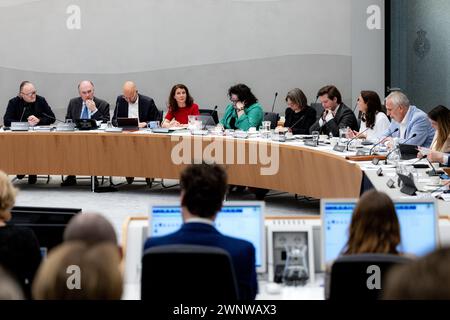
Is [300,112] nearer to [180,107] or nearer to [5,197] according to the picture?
[180,107]

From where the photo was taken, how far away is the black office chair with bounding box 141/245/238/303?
2793mm

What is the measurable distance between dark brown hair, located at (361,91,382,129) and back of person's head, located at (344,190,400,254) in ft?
16.7

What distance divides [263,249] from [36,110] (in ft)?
21.5

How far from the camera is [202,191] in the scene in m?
3.17

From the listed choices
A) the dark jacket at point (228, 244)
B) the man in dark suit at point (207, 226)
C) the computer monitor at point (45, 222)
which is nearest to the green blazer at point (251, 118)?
the computer monitor at point (45, 222)

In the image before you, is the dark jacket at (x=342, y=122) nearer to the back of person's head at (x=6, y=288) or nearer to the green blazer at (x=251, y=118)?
the green blazer at (x=251, y=118)

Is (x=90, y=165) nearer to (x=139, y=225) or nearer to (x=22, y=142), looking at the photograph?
(x=22, y=142)

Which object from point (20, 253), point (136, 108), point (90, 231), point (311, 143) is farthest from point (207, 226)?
point (136, 108)

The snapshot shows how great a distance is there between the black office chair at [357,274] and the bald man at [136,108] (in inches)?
Result: 271

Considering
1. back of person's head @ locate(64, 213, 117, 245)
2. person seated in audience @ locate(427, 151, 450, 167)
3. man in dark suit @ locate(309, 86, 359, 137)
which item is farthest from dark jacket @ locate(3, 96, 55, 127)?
back of person's head @ locate(64, 213, 117, 245)

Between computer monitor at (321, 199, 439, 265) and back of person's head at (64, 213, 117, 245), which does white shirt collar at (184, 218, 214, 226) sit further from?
Result: computer monitor at (321, 199, 439, 265)

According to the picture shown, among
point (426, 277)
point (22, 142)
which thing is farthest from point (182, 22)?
point (426, 277)

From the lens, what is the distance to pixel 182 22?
11273mm

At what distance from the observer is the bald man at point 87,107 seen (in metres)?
9.52
